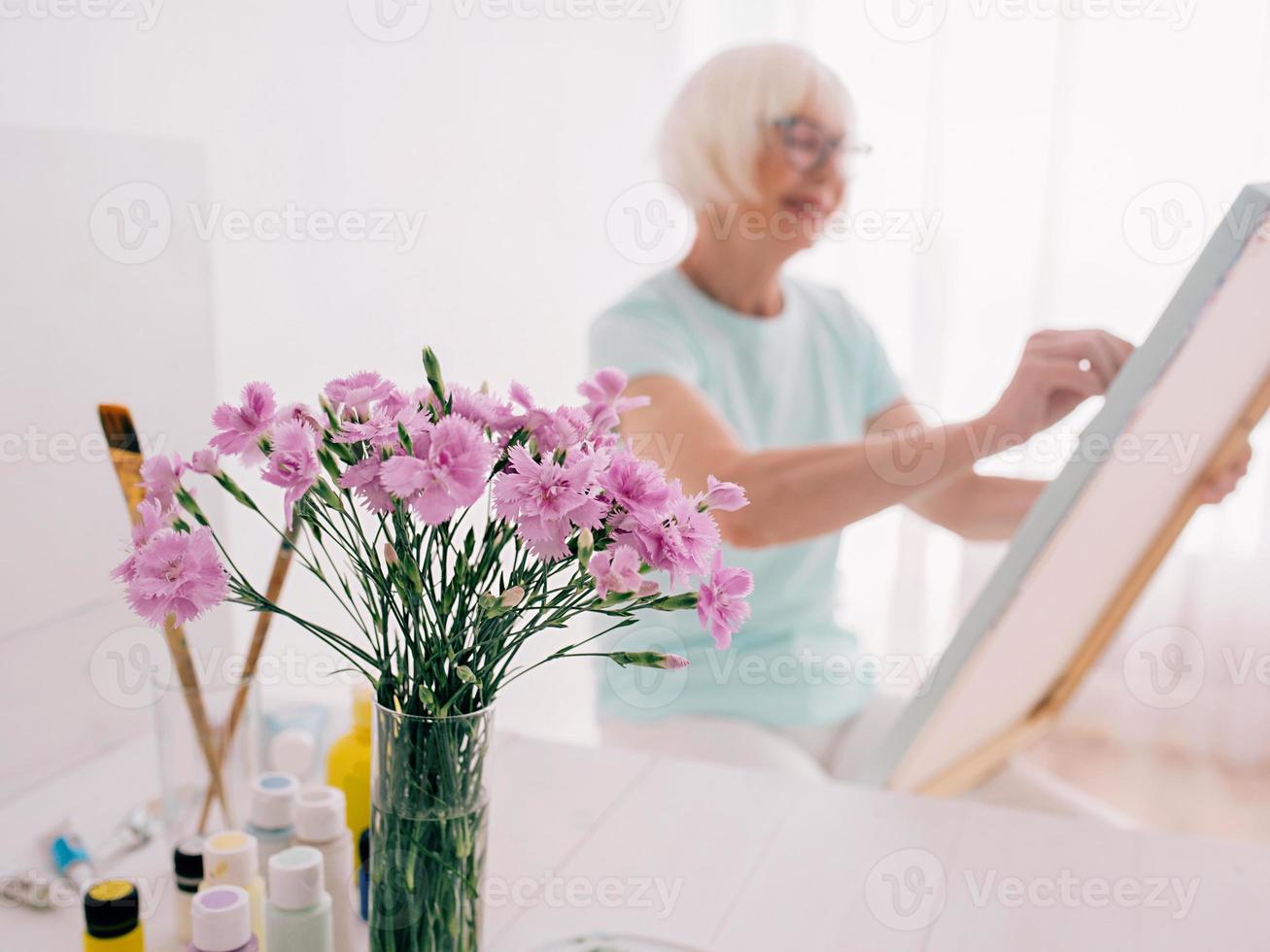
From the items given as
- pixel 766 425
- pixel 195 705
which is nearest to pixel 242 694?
pixel 195 705

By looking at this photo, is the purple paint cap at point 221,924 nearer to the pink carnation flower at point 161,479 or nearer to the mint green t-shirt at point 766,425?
the pink carnation flower at point 161,479

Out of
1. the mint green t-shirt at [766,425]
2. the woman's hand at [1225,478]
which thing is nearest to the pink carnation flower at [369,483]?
the mint green t-shirt at [766,425]

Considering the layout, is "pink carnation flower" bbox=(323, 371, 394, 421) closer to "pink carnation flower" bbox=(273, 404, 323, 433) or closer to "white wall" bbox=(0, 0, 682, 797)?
"pink carnation flower" bbox=(273, 404, 323, 433)

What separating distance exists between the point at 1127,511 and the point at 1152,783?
1.71 metres

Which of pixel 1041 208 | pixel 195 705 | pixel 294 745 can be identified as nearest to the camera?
pixel 195 705

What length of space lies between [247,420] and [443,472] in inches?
5.4

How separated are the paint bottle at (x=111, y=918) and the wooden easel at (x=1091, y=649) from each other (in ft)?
2.86

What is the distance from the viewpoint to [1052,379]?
1.05 metres

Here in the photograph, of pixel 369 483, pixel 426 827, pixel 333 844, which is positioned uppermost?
pixel 369 483

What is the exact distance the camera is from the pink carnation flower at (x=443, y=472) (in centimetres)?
55

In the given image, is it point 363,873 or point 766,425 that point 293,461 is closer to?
point 363,873

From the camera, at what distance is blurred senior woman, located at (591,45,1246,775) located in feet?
4.06

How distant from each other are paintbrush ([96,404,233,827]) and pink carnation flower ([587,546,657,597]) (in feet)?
1.30

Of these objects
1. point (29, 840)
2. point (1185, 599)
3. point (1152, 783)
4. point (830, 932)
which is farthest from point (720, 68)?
point (1152, 783)
